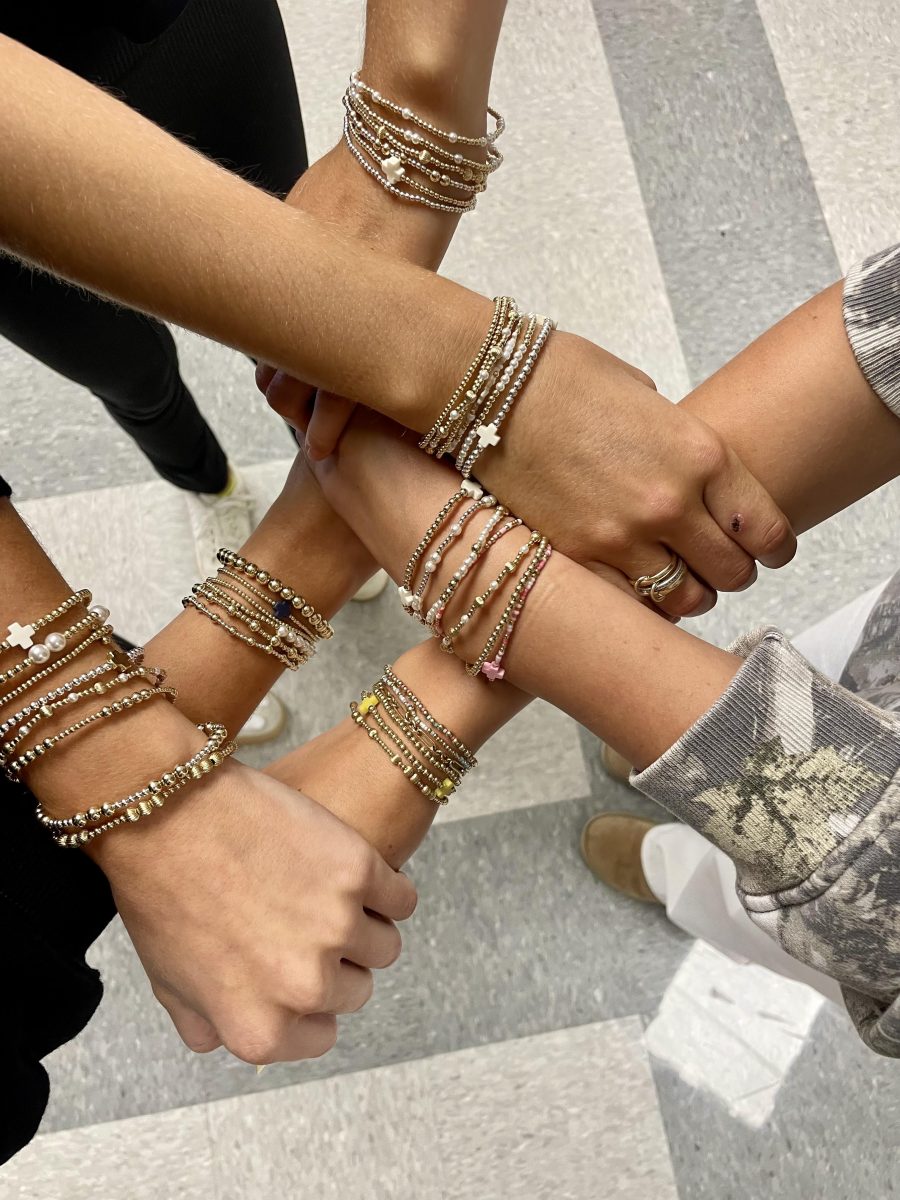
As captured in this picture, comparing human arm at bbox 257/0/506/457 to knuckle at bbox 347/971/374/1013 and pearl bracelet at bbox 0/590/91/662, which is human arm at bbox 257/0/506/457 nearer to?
pearl bracelet at bbox 0/590/91/662

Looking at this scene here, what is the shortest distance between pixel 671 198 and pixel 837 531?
57 cm

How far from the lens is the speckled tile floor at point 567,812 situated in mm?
1078

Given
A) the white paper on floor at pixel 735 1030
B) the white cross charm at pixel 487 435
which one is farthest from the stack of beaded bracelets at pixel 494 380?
the white paper on floor at pixel 735 1030

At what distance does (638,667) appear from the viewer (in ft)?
1.95

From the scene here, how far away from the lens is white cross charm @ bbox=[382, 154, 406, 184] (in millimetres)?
636

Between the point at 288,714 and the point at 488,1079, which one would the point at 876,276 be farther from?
the point at 488,1079

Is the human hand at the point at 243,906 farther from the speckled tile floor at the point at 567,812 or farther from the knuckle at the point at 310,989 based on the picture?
the speckled tile floor at the point at 567,812

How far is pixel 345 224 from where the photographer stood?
25.9 inches

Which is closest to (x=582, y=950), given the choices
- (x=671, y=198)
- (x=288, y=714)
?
(x=288, y=714)

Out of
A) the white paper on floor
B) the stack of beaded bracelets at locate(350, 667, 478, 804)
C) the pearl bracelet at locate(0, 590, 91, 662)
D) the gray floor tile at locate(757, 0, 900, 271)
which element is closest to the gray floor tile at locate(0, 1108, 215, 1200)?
the white paper on floor

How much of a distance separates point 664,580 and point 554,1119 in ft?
2.59

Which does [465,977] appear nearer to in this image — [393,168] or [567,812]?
[567,812]

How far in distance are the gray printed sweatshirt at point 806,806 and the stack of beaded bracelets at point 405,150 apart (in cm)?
39

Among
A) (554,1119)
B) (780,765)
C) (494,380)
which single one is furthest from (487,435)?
(554,1119)
